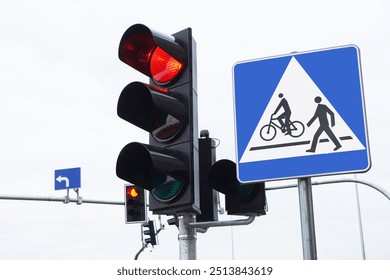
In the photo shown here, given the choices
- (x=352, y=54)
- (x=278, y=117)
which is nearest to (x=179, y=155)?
(x=278, y=117)

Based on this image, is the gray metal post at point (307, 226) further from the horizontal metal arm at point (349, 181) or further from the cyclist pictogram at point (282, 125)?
the horizontal metal arm at point (349, 181)

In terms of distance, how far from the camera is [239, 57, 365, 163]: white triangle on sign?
3.68 metres

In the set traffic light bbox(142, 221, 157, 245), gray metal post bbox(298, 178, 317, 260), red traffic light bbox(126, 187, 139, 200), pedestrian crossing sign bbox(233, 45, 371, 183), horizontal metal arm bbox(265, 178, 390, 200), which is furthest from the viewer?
traffic light bbox(142, 221, 157, 245)

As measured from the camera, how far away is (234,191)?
5027 millimetres

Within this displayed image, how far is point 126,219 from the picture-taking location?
13.5 m

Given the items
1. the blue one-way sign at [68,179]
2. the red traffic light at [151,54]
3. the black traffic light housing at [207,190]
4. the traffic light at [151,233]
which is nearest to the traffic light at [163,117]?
the red traffic light at [151,54]

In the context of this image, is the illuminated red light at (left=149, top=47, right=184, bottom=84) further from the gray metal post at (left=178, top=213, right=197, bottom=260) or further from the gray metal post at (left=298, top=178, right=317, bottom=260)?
the gray metal post at (left=298, top=178, right=317, bottom=260)

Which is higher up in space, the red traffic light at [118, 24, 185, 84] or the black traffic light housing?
the red traffic light at [118, 24, 185, 84]

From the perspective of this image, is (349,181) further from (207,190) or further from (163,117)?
(163,117)

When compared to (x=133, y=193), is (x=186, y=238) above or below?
below

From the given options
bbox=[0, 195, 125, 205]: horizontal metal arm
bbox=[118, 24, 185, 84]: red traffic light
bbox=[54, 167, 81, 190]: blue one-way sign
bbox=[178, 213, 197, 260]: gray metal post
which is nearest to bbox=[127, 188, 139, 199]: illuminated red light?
bbox=[0, 195, 125, 205]: horizontal metal arm

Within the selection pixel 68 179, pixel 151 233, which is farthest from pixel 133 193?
pixel 151 233

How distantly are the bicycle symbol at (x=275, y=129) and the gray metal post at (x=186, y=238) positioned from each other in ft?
3.37

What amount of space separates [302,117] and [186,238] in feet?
4.54
